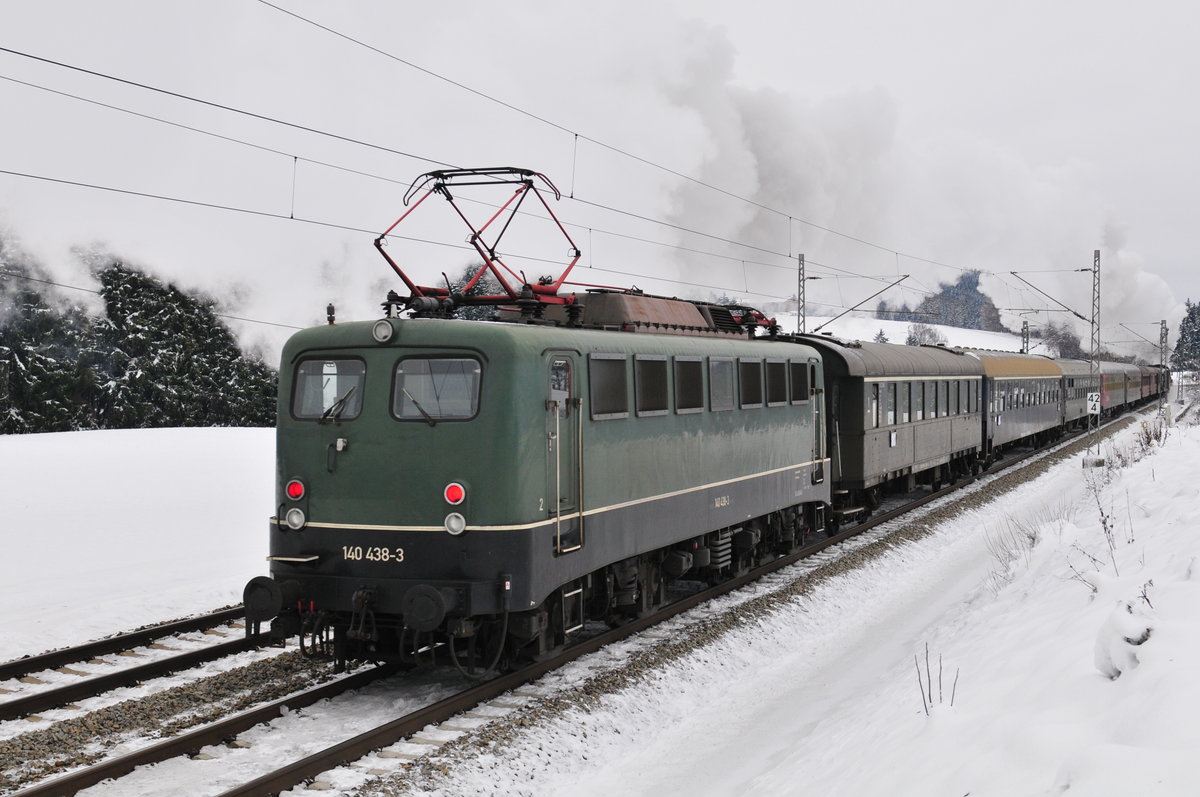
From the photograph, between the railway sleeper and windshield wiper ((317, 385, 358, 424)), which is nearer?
the railway sleeper

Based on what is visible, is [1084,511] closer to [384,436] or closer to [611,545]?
[611,545]

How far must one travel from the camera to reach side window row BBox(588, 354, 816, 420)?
997cm

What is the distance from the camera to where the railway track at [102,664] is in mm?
8633

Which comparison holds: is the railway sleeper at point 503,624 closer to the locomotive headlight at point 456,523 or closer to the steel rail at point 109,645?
the locomotive headlight at point 456,523

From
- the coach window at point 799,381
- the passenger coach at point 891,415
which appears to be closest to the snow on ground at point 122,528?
the coach window at point 799,381

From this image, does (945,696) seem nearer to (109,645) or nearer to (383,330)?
(383,330)

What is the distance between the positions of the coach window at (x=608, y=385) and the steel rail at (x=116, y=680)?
421 cm

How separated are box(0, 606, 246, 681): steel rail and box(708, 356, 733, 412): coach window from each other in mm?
5845

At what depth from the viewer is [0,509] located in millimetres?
20516

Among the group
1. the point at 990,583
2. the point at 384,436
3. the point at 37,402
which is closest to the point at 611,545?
the point at 384,436

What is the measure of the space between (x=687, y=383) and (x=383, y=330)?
381cm

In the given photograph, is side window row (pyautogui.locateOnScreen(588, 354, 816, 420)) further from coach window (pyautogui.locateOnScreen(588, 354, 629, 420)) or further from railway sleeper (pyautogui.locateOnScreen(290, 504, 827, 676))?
railway sleeper (pyautogui.locateOnScreen(290, 504, 827, 676))

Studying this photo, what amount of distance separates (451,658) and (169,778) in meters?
2.73

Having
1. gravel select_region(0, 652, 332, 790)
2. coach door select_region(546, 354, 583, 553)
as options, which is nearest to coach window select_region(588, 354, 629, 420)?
coach door select_region(546, 354, 583, 553)
